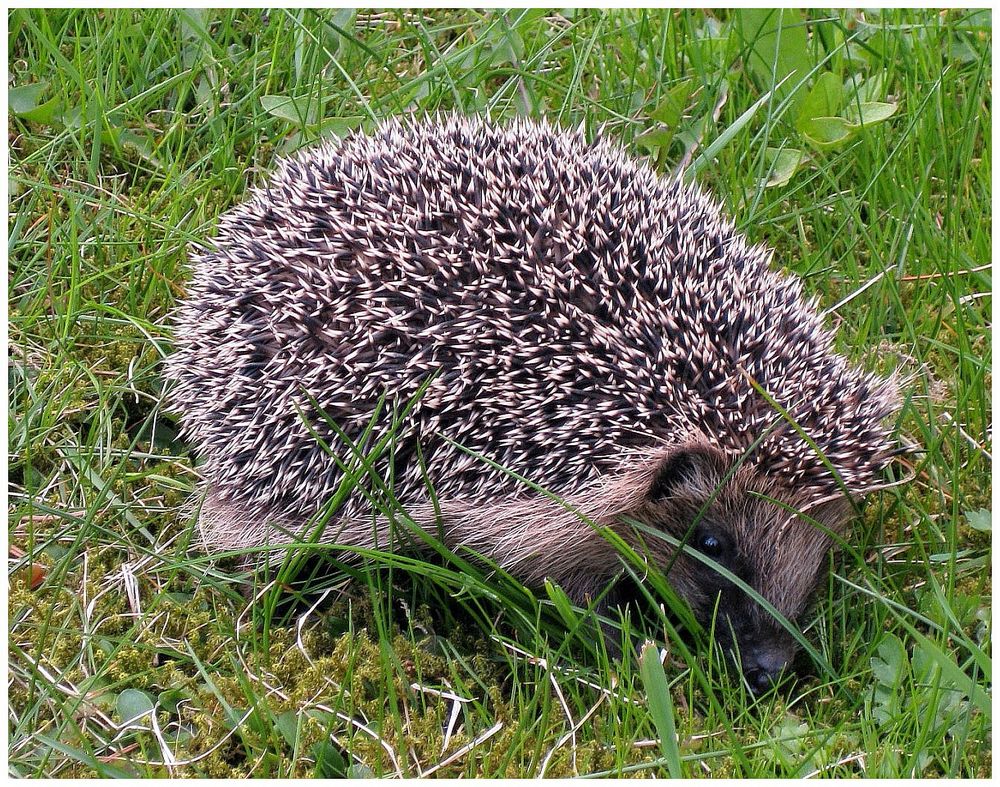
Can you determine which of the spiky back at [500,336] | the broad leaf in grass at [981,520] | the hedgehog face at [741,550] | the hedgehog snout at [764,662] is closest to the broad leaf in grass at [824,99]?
the spiky back at [500,336]

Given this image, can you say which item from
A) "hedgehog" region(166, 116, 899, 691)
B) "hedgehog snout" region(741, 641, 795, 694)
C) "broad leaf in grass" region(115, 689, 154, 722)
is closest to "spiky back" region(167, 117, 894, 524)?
"hedgehog" region(166, 116, 899, 691)

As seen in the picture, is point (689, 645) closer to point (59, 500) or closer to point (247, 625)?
point (247, 625)

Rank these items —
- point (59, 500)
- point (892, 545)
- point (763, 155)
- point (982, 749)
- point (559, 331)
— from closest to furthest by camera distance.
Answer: point (982, 749) → point (559, 331) → point (892, 545) → point (59, 500) → point (763, 155)

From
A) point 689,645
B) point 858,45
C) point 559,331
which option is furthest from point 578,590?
point 858,45

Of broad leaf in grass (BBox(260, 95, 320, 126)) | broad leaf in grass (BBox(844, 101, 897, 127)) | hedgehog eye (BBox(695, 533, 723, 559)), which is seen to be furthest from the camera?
broad leaf in grass (BBox(260, 95, 320, 126))

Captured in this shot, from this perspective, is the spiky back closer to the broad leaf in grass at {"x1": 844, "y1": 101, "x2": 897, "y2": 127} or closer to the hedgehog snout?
the hedgehog snout

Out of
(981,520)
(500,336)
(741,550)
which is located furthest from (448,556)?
(981,520)

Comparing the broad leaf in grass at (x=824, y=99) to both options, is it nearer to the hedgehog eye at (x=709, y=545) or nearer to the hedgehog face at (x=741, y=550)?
the hedgehog face at (x=741, y=550)
